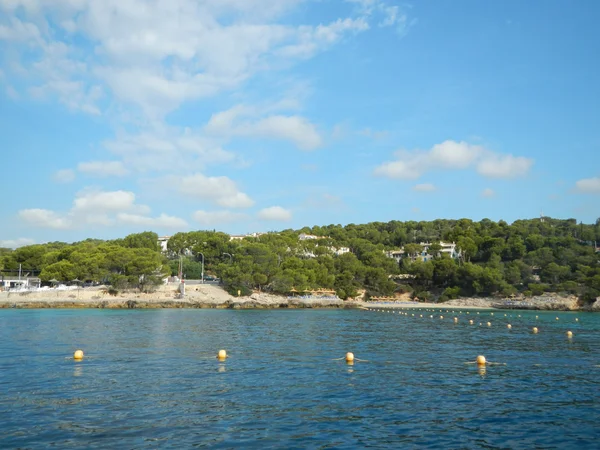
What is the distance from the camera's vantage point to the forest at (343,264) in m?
86.1

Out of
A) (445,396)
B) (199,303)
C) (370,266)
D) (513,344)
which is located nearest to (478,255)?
(370,266)

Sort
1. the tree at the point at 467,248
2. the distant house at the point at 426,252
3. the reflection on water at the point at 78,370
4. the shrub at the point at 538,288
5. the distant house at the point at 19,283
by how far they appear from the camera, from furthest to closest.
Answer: the distant house at the point at 426,252 → the tree at the point at 467,248 → the shrub at the point at 538,288 → the distant house at the point at 19,283 → the reflection on water at the point at 78,370

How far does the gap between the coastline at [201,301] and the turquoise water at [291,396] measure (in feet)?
154

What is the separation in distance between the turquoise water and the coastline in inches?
1846

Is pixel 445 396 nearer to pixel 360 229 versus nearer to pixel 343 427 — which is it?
pixel 343 427

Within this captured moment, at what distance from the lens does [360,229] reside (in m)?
156

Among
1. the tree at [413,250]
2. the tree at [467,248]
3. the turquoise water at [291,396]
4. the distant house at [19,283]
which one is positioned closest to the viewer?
the turquoise water at [291,396]

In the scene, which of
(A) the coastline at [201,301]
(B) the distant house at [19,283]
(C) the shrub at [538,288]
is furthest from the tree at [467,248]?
(B) the distant house at [19,283]

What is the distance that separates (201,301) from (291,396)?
218 ft

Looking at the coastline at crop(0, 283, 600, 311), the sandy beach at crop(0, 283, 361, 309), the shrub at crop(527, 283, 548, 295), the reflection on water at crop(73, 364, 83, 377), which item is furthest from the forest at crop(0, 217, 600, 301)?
the reflection on water at crop(73, 364, 83, 377)

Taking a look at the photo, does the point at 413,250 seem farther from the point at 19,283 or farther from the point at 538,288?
the point at 19,283

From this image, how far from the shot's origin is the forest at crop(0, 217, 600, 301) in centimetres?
8612

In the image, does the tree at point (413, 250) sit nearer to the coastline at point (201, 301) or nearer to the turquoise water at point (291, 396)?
the coastline at point (201, 301)

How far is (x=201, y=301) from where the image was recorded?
80.1m
